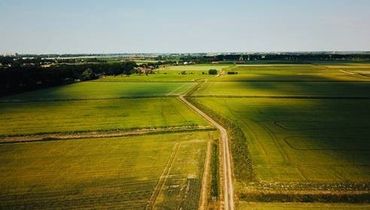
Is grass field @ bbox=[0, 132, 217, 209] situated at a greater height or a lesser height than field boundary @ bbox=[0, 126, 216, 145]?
greater

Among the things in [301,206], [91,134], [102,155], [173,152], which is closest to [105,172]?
Result: [102,155]

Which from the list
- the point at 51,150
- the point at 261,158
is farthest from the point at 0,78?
the point at 261,158

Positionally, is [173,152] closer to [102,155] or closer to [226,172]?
[102,155]

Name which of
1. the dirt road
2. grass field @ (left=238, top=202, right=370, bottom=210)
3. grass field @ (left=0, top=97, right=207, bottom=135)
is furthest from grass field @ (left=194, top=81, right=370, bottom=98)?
grass field @ (left=238, top=202, right=370, bottom=210)

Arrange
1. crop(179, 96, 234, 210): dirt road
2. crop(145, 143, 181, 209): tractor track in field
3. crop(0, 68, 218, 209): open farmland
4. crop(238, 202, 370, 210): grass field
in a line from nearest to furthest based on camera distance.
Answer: crop(238, 202, 370, 210): grass field
crop(145, 143, 181, 209): tractor track in field
crop(179, 96, 234, 210): dirt road
crop(0, 68, 218, 209): open farmland

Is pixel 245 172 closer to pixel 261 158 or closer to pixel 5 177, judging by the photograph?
pixel 261 158

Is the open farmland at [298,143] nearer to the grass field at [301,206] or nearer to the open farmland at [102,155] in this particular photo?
the grass field at [301,206]

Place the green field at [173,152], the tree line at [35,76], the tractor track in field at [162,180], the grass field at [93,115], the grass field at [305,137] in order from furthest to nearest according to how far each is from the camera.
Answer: the tree line at [35,76] → the grass field at [93,115] → the grass field at [305,137] → the green field at [173,152] → the tractor track in field at [162,180]

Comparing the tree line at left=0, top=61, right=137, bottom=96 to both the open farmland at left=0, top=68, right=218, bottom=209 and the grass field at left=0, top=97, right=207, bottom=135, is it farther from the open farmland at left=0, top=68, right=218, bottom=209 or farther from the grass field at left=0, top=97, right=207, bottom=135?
the open farmland at left=0, top=68, right=218, bottom=209

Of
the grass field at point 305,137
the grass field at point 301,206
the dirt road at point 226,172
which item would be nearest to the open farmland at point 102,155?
the dirt road at point 226,172
